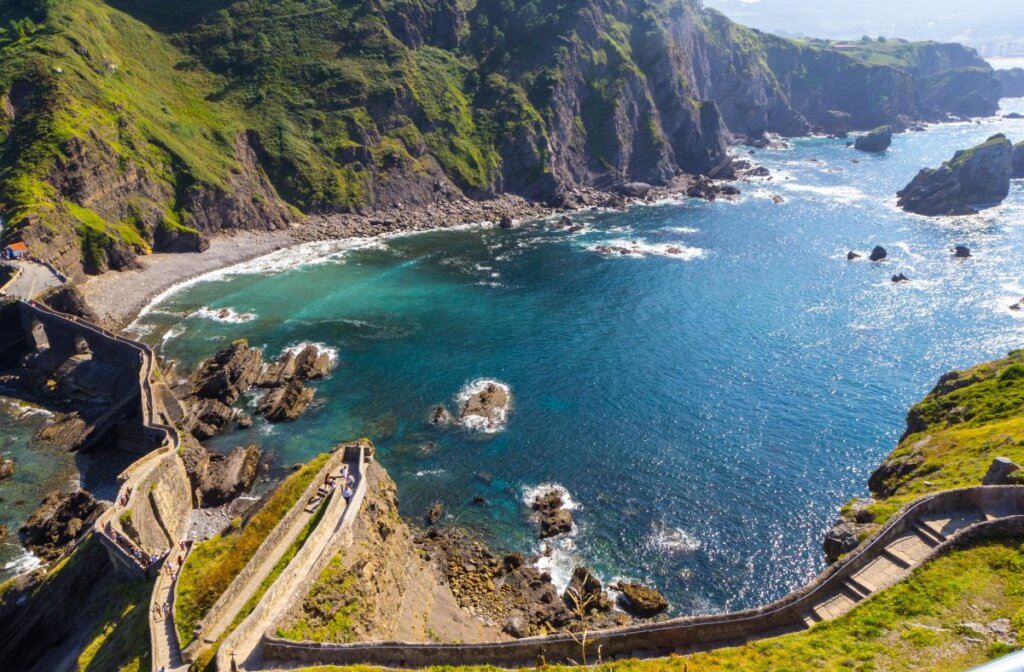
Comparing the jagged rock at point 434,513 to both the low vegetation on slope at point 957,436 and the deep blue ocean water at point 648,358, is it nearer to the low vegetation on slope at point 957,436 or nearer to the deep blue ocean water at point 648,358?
the deep blue ocean water at point 648,358

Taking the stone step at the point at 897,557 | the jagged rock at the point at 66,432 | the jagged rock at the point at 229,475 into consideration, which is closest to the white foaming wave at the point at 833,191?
the stone step at the point at 897,557

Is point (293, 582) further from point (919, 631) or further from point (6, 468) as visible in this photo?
point (6, 468)

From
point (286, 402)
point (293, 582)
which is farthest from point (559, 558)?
point (286, 402)

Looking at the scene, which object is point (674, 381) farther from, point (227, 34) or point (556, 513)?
point (227, 34)

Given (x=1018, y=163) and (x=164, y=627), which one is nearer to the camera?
(x=164, y=627)

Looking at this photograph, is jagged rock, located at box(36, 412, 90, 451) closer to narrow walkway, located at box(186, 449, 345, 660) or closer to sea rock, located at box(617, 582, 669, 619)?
narrow walkway, located at box(186, 449, 345, 660)
